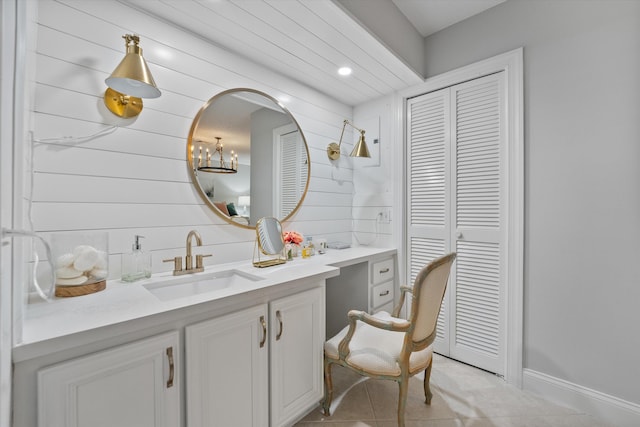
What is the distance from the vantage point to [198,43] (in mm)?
1742

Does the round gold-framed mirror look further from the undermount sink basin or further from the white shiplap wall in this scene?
the undermount sink basin

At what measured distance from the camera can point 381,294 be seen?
2.44 meters

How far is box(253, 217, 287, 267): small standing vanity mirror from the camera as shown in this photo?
1.91m

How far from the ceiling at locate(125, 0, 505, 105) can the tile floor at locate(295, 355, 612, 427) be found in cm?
235

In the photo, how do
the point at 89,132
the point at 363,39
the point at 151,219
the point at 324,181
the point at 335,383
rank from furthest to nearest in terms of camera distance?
the point at 324,181, the point at 335,383, the point at 363,39, the point at 151,219, the point at 89,132

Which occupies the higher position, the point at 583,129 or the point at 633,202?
the point at 583,129

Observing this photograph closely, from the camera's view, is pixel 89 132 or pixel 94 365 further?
pixel 89 132

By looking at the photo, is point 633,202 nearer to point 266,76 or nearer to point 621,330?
point 621,330

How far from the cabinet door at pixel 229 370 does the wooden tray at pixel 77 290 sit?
50 centimetres

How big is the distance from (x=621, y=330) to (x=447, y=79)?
2043mm

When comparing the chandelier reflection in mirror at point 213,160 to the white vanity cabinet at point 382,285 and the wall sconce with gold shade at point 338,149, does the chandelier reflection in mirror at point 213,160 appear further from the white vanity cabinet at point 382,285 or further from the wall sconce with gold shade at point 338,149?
the white vanity cabinet at point 382,285

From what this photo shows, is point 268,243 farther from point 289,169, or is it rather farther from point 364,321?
point 364,321

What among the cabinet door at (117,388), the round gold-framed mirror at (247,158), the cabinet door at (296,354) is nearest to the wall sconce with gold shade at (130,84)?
the round gold-framed mirror at (247,158)

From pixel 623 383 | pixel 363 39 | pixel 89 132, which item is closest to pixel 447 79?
pixel 363 39
